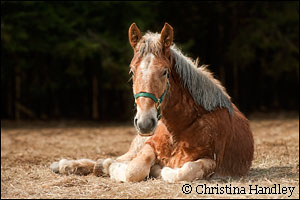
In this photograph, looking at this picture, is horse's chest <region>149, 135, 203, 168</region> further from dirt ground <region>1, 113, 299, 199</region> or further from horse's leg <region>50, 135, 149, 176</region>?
horse's leg <region>50, 135, 149, 176</region>

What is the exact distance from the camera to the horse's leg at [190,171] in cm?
433

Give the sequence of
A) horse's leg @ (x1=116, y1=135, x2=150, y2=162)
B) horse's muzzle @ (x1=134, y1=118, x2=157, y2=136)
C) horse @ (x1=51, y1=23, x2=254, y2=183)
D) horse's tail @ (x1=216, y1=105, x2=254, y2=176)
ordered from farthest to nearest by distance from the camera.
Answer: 1. horse's leg @ (x1=116, y1=135, x2=150, y2=162)
2. horse's tail @ (x1=216, y1=105, x2=254, y2=176)
3. horse @ (x1=51, y1=23, x2=254, y2=183)
4. horse's muzzle @ (x1=134, y1=118, x2=157, y2=136)

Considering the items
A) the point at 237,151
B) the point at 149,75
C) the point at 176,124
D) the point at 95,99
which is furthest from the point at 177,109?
the point at 95,99

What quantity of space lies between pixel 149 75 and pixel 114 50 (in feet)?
36.4

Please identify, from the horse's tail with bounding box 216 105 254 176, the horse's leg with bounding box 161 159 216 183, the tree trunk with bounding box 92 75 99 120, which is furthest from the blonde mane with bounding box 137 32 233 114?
the tree trunk with bounding box 92 75 99 120

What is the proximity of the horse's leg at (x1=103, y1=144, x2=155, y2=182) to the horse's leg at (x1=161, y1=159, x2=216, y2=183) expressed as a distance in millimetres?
215

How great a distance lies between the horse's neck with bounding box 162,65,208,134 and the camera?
4672 millimetres

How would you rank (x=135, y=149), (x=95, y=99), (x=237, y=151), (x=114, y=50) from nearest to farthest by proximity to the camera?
(x=237, y=151)
(x=135, y=149)
(x=114, y=50)
(x=95, y=99)

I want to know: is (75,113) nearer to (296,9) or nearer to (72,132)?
(72,132)

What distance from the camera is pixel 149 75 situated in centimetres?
416

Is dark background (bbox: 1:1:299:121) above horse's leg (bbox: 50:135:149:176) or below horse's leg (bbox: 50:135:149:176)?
above

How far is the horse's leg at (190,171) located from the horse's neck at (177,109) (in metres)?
0.46

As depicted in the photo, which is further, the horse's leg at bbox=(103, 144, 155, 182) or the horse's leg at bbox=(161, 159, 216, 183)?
the horse's leg at bbox=(103, 144, 155, 182)

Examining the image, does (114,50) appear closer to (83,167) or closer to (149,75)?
(83,167)
